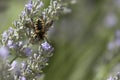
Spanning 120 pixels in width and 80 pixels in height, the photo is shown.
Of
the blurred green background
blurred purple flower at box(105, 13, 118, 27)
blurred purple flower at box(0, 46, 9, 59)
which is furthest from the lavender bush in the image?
blurred purple flower at box(105, 13, 118, 27)

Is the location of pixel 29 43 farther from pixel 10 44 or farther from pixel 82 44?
pixel 82 44

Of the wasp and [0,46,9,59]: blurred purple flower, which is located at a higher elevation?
the wasp

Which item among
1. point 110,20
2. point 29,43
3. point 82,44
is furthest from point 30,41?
point 110,20

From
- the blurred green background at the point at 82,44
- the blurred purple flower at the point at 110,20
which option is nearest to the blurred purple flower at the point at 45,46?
the blurred green background at the point at 82,44

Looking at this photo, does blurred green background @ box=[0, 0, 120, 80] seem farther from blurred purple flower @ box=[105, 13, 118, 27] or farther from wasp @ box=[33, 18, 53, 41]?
wasp @ box=[33, 18, 53, 41]

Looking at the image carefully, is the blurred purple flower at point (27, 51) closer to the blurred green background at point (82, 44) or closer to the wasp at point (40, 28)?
the wasp at point (40, 28)
